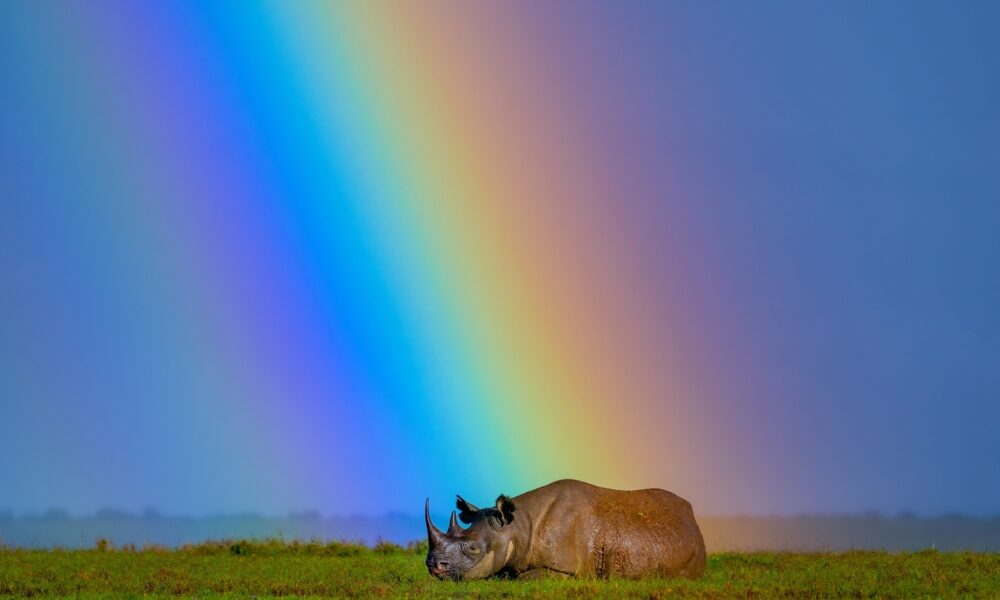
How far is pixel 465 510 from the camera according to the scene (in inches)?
734

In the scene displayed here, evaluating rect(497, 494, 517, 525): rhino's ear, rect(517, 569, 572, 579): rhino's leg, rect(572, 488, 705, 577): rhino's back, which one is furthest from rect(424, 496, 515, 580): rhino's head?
rect(572, 488, 705, 577): rhino's back

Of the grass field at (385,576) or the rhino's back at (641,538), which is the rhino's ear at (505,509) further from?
the rhino's back at (641,538)

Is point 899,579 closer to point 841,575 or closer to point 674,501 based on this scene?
point 841,575

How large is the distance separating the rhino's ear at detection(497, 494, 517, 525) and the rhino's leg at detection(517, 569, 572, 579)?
38.2 inches

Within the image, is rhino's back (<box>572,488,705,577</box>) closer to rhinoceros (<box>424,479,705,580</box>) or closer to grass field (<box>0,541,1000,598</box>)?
rhinoceros (<box>424,479,705,580</box>)

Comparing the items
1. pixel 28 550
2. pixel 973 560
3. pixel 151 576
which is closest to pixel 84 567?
pixel 151 576

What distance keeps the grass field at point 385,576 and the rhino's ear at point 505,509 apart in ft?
3.46

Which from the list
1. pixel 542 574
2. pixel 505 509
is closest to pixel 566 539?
pixel 542 574

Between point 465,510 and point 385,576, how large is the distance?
2.32m

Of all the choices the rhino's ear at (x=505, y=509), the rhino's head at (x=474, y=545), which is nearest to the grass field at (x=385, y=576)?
the rhino's head at (x=474, y=545)

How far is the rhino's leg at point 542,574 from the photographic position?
715 inches

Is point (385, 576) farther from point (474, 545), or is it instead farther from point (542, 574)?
point (542, 574)

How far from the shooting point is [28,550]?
25.6m

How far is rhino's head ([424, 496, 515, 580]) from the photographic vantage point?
17.5 metres
